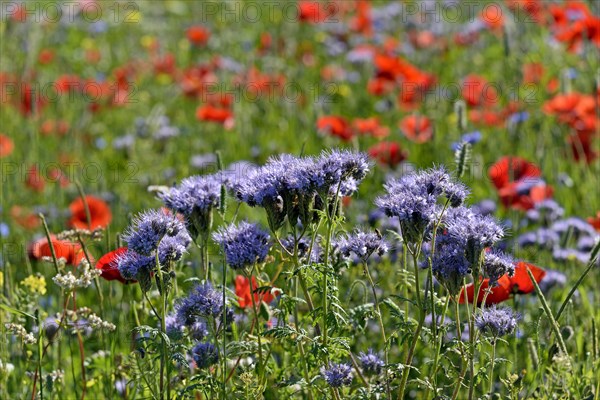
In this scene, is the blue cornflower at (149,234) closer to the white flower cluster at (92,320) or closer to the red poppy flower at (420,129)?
the white flower cluster at (92,320)

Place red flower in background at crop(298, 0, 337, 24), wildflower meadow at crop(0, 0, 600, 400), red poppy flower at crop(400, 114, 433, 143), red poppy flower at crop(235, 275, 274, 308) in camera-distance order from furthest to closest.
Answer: red flower in background at crop(298, 0, 337, 24), red poppy flower at crop(400, 114, 433, 143), red poppy flower at crop(235, 275, 274, 308), wildflower meadow at crop(0, 0, 600, 400)

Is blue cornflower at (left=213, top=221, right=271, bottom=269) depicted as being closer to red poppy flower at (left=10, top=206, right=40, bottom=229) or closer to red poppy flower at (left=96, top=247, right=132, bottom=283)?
red poppy flower at (left=96, top=247, right=132, bottom=283)

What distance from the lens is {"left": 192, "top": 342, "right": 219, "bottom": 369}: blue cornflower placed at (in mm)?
2461

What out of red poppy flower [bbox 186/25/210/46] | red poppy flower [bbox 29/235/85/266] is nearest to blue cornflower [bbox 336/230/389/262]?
red poppy flower [bbox 29/235/85/266]

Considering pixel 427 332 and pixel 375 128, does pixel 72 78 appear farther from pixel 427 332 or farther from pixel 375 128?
pixel 427 332

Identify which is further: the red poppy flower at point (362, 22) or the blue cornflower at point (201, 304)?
the red poppy flower at point (362, 22)

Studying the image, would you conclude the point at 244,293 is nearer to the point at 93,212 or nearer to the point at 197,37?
the point at 93,212

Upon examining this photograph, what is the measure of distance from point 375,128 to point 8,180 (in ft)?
6.53

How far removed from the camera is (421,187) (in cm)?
221

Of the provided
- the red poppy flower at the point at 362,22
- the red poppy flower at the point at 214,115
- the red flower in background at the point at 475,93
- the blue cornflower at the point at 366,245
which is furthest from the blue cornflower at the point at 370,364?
the red poppy flower at the point at 362,22

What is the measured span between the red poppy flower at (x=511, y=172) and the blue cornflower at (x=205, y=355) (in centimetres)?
196

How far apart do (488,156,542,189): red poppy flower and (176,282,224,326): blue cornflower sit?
6.73ft

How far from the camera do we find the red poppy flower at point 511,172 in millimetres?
4133

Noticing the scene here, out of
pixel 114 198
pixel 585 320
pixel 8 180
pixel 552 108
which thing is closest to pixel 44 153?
pixel 8 180
